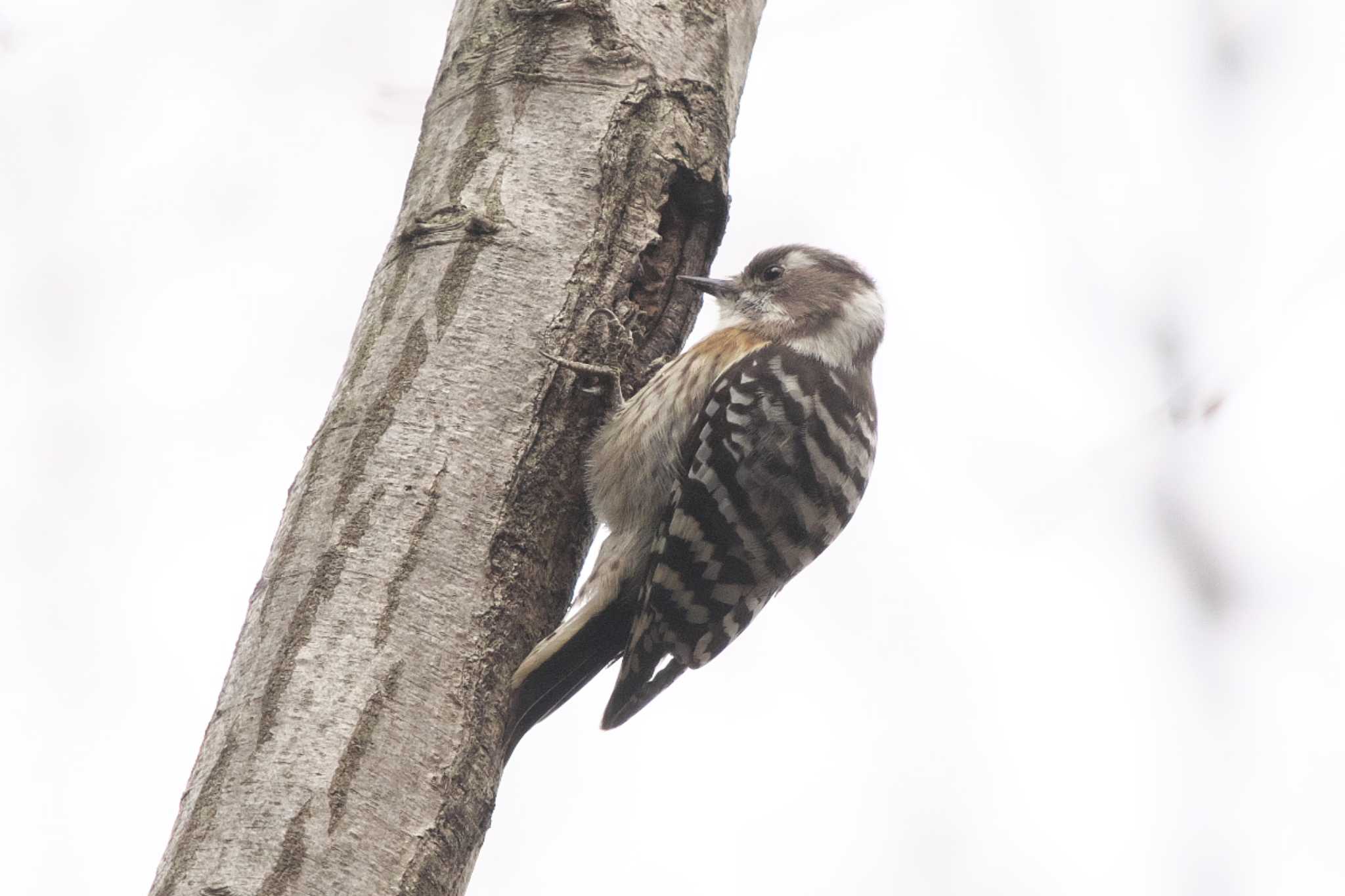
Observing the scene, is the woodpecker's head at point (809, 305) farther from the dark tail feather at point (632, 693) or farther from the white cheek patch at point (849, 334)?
the dark tail feather at point (632, 693)

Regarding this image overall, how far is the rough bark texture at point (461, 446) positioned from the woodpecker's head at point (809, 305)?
0.85m

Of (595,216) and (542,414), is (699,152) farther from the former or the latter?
(542,414)

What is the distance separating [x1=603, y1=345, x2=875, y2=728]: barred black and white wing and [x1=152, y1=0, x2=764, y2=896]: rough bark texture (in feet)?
1.02

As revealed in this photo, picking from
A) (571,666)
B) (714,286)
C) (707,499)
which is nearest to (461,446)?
(571,666)

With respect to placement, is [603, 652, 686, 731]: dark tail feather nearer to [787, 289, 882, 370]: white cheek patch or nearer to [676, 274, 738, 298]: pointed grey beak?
[676, 274, 738, 298]: pointed grey beak

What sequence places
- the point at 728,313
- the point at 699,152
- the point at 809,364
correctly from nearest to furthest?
1. the point at 699,152
2. the point at 809,364
3. the point at 728,313

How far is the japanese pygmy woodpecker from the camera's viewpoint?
10.7ft

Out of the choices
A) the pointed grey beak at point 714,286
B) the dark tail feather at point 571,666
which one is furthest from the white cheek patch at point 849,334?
the dark tail feather at point 571,666

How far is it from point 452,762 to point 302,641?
30cm

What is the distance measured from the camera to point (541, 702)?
2.60 meters

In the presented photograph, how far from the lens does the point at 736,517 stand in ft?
11.1

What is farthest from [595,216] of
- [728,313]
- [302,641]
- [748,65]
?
[728,313]

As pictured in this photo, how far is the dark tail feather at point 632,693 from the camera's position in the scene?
10.7ft

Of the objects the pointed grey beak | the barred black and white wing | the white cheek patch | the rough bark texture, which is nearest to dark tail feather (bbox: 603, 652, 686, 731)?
the barred black and white wing
